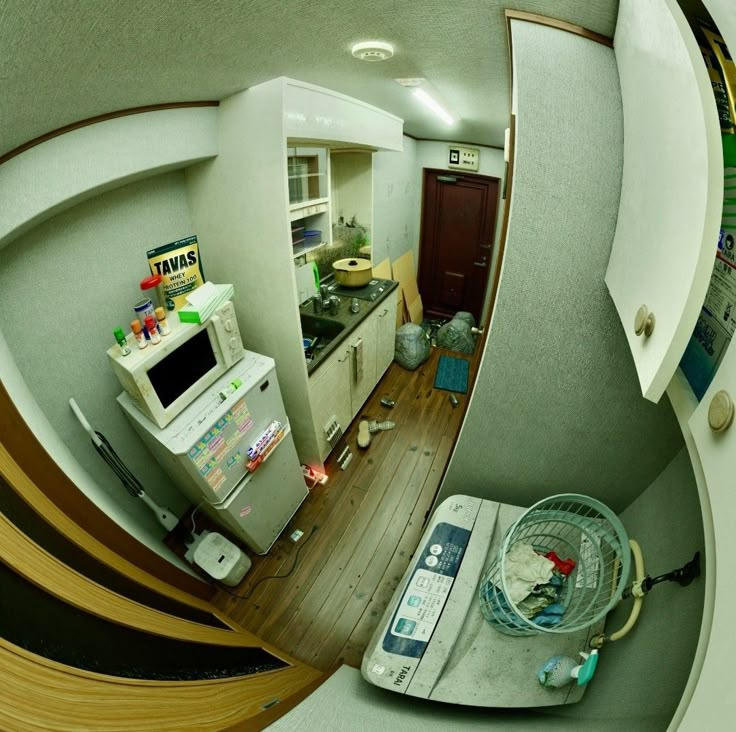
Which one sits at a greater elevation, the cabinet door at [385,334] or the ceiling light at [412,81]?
the ceiling light at [412,81]

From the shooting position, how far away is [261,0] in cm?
86

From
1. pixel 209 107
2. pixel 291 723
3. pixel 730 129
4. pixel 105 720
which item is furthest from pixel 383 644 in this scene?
pixel 209 107

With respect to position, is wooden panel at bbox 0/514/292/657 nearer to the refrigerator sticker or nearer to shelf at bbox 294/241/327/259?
the refrigerator sticker

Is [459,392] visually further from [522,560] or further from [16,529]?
[16,529]

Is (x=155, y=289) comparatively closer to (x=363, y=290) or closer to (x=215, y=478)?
(x=215, y=478)

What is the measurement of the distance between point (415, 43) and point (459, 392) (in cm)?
292

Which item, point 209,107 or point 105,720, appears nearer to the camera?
point 105,720

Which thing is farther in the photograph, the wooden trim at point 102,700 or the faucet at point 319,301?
the faucet at point 319,301

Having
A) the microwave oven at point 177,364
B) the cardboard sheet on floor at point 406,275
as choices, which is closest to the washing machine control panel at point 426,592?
the microwave oven at point 177,364

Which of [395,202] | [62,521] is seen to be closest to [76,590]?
[62,521]

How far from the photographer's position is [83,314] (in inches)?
66.3

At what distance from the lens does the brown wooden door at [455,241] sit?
426 centimetres

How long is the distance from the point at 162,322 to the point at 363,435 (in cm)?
186

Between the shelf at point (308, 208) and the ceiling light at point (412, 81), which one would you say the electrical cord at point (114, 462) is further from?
the ceiling light at point (412, 81)
